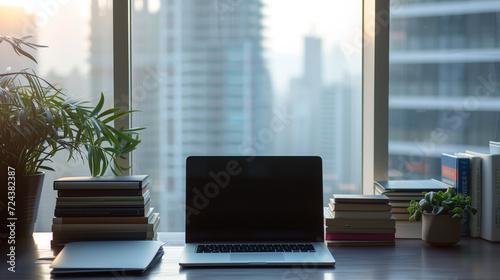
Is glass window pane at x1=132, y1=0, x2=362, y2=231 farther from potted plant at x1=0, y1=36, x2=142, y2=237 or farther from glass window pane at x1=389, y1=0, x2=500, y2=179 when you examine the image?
potted plant at x1=0, y1=36, x2=142, y2=237

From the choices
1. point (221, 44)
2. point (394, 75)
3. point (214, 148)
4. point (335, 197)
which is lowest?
point (335, 197)

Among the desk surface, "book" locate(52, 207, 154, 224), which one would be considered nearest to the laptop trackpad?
the desk surface

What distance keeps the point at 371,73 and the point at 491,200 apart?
64 cm

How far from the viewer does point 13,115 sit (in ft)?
5.41

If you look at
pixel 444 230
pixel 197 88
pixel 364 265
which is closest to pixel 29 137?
pixel 197 88

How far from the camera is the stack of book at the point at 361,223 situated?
1647 mm

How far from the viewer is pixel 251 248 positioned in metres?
1.52

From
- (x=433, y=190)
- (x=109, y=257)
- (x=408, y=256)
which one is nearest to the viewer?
(x=109, y=257)

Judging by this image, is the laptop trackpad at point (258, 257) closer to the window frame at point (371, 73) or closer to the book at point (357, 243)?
the book at point (357, 243)

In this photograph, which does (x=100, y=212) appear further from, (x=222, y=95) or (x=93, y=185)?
(x=222, y=95)

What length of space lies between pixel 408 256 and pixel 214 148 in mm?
917

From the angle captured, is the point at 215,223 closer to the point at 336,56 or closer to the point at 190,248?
the point at 190,248

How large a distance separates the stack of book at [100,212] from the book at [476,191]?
113cm

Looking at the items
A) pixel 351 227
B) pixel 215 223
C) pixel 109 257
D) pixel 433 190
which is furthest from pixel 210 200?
pixel 433 190
